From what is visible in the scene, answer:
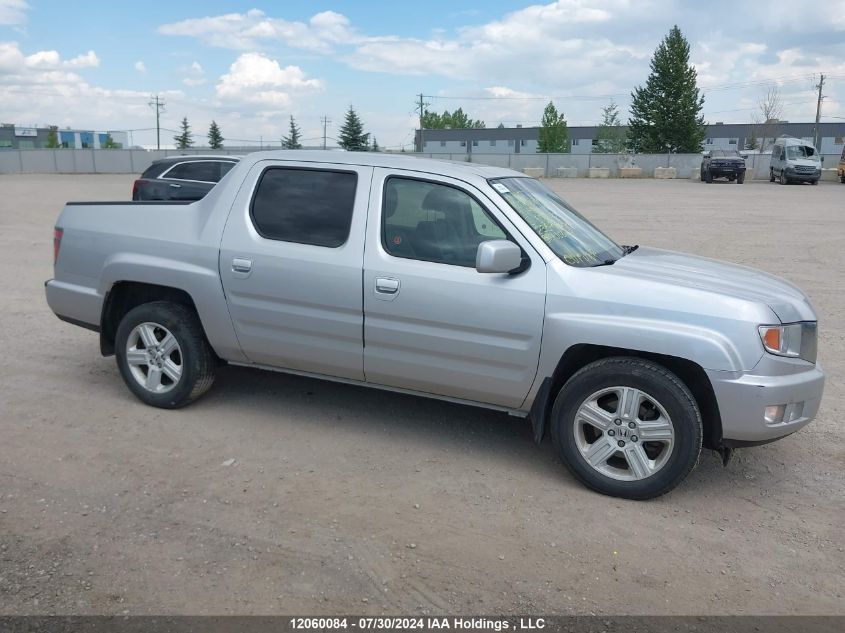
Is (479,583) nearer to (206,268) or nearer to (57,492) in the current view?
(57,492)

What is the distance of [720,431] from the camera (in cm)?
394

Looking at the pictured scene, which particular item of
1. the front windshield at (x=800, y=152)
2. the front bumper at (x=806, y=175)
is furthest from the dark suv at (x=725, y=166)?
the front bumper at (x=806, y=175)

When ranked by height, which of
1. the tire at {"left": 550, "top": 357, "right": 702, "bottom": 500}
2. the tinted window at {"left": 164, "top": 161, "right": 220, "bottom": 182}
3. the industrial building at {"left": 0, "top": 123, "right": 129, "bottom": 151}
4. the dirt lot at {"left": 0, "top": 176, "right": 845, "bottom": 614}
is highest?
the industrial building at {"left": 0, "top": 123, "right": 129, "bottom": 151}

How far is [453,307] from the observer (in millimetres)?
4219

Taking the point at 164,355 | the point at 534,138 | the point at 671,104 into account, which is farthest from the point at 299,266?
the point at 534,138

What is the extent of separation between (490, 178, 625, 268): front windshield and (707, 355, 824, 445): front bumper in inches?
41.4

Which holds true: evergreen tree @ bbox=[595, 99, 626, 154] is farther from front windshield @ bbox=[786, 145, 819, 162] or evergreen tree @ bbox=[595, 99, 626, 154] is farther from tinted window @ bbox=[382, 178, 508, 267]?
tinted window @ bbox=[382, 178, 508, 267]

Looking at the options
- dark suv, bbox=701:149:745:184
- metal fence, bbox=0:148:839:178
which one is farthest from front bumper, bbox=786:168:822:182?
metal fence, bbox=0:148:839:178

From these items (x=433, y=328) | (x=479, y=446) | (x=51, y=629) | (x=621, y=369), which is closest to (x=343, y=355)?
(x=433, y=328)

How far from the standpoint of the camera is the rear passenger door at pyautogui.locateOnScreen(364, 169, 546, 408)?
4.14 meters

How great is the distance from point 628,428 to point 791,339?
0.99 m

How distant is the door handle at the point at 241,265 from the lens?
4.70 m

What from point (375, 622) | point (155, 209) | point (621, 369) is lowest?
point (375, 622)

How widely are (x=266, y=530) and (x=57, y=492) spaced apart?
4.06ft
